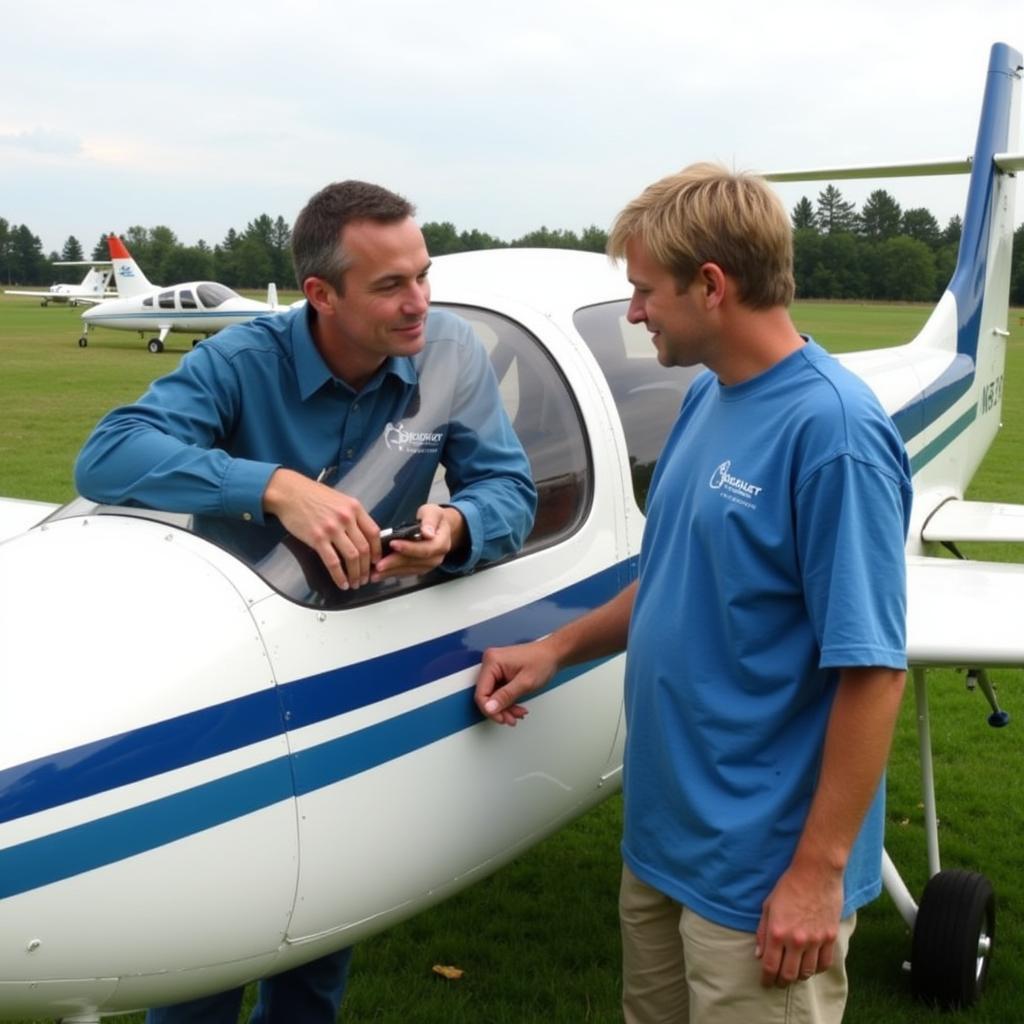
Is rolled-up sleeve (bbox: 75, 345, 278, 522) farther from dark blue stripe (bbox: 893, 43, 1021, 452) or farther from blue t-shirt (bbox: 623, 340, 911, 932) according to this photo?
dark blue stripe (bbox: 893, 43, 1021, 452)

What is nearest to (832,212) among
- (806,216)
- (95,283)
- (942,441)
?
(806,216)

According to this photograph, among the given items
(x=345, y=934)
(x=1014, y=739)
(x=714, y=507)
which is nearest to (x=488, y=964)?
(x=345, y=934)

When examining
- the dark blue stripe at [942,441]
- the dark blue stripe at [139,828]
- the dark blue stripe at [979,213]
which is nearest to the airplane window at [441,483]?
the dark blue stripe at [139,828]

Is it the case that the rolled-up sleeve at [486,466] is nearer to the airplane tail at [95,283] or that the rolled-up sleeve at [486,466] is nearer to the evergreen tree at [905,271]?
the airplane tail at [95,283]

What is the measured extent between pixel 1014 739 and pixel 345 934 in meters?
5.48

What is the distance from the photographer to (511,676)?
268cm

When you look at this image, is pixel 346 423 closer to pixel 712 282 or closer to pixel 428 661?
pixel 428 661

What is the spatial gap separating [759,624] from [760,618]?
1 cm

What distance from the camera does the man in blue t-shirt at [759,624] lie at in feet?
6.40

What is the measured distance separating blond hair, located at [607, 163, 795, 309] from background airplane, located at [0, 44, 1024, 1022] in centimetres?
80

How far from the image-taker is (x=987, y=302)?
279 inches

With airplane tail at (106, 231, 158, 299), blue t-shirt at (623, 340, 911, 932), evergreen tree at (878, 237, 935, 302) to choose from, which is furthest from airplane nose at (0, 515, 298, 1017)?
evergreen tree at (878, 237, 935, 302)

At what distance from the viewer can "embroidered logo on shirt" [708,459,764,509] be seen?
205cm

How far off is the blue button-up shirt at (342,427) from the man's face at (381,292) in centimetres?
11
